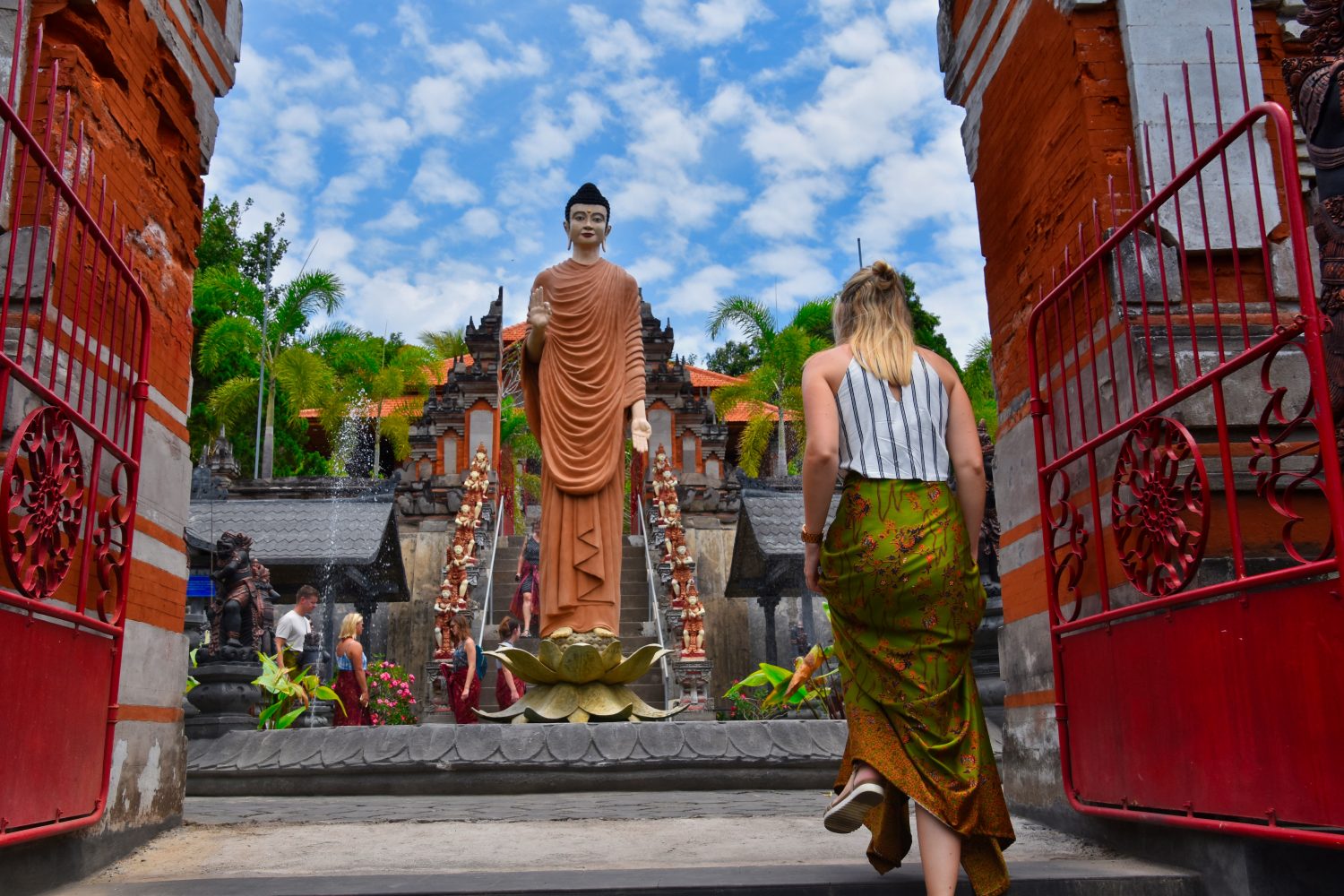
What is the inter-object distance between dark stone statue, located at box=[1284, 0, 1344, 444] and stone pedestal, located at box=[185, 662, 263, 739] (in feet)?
25.5

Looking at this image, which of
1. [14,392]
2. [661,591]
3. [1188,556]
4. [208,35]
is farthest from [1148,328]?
[661,591]

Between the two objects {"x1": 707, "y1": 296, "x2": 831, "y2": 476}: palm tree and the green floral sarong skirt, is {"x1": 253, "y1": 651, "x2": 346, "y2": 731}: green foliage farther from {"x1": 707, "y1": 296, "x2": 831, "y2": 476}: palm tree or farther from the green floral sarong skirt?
{"x1": 707, "y1": 296, "x2": 831, "y2": 476}: palm tree

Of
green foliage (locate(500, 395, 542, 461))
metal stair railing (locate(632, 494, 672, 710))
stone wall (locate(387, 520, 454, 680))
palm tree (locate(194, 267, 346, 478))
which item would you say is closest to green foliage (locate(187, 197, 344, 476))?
palm tree (locate(194, 267, 346, 478))

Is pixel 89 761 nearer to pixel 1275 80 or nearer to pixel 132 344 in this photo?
pixel 132 344

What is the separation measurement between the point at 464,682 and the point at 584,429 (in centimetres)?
440

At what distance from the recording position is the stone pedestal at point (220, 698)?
852 centimetres

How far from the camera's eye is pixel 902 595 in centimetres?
316

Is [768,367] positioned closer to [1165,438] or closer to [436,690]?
[436,690]

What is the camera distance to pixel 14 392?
3.64 m

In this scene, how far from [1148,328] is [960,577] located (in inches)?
46.7

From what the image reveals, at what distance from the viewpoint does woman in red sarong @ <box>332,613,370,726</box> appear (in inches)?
430

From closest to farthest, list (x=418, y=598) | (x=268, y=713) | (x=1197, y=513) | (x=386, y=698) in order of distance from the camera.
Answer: (x=1197, y=513), (x=268, y=713), (x=386, y=698), (x=418, y=598)

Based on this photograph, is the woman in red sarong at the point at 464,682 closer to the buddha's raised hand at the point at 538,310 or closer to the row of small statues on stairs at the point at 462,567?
the row of small statues on stairs at the point at 462,567

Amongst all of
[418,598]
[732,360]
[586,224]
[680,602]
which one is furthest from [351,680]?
[732,360]
